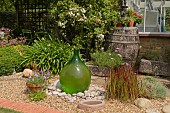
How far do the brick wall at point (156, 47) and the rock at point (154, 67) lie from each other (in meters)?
0.40

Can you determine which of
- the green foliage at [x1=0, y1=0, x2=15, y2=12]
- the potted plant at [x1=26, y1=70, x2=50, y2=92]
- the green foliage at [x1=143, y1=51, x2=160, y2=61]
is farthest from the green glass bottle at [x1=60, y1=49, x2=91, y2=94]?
the green foliage at [x1=0, y1=0, x2=15, y2=12]

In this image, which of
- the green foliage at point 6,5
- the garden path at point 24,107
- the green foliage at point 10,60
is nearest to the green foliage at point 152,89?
the garden path at point 24,107

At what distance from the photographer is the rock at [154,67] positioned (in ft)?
21.5

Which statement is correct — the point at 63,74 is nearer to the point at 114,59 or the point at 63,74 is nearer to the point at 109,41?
the point at 114,59

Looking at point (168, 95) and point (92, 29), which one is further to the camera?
point (92, 29)

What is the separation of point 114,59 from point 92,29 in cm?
136

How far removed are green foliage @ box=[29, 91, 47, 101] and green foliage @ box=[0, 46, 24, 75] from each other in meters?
2.05

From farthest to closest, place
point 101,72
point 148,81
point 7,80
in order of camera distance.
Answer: point 101,72, point 7,80, point 148,81

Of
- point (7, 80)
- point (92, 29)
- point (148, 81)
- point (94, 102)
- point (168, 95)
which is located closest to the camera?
point (94, 102)

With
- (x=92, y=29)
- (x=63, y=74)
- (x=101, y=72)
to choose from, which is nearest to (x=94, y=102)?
(x=63, y=74)

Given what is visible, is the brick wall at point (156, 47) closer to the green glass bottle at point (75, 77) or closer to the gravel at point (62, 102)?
the gravel at point (62, 102)

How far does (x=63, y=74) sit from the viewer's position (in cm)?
478

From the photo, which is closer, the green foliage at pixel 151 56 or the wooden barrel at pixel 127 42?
the wooden barrel at pixel 127 42

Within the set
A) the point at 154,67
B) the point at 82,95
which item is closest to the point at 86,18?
the point at 154,67
